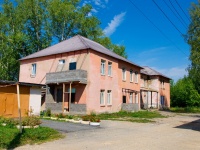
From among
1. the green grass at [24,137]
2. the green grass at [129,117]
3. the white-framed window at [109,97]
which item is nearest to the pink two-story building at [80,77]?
the white-framed window at [109,97]

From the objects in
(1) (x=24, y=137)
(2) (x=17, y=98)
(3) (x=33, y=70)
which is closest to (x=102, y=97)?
(3) (x=33, y=70)

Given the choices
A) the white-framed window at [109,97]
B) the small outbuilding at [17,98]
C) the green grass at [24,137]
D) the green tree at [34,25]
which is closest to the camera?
the green grass at [24,137]

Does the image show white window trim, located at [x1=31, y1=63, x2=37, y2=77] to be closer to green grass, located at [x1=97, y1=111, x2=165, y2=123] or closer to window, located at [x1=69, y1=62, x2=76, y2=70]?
window, located at [x1=69, y1=62, x2=76, y2=70]

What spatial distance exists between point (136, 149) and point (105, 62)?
19114 millimetres

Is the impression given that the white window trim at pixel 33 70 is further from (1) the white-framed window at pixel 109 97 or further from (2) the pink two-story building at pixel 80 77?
(1) the white-framed window at pixel 109 97

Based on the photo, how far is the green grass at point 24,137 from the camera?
30.1 ft

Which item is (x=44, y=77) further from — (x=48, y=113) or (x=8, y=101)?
(x=8, y=101)

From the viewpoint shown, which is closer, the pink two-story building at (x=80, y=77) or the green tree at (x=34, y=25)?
the pink two-story building at (x=80, y=77)

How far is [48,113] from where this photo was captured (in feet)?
70.7

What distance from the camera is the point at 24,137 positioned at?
32.9ft

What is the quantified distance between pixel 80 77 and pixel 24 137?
14.3m

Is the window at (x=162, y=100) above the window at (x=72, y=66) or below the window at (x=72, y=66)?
below

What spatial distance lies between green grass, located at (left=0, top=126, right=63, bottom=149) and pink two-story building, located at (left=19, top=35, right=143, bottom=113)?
12.6 metres

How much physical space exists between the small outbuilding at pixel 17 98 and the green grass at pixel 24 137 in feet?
23.0
